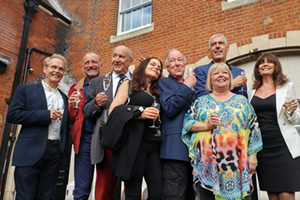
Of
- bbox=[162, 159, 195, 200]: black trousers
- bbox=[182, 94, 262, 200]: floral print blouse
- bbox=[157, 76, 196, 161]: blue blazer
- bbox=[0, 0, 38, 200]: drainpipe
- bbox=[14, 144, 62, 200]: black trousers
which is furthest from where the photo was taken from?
bbox=[0, 0, 38, 200]: drainpipe

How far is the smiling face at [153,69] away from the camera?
8.34 ft

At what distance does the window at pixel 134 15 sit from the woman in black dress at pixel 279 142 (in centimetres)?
450

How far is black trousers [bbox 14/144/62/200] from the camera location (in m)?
2.55

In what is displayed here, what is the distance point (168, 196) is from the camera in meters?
2.23

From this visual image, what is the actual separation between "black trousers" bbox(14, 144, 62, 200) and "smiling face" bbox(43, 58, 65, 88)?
76cm

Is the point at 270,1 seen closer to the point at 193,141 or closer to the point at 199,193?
the point at 193,141

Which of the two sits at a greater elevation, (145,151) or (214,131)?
(214,131)

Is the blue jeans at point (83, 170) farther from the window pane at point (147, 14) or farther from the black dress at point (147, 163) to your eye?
the window pane at point (147, 14)

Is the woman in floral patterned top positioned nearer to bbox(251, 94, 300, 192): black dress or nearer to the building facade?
bbox(251, 94, 300, 192): black dress

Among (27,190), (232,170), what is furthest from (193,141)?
(27,190)

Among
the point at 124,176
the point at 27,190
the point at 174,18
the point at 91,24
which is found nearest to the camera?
the point at 124,176

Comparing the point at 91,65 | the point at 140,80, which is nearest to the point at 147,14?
the point at 91,65

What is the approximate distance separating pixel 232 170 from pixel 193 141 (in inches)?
16.5

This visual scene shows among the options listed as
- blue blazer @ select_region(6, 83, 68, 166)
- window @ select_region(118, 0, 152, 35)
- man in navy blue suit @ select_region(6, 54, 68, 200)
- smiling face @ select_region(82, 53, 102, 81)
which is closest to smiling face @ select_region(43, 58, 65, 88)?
man in navy blue suit @ select_region(6, 54, 68, 200)
